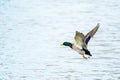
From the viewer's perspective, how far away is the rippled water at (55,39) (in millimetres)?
21109

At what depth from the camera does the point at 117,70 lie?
2094 cm

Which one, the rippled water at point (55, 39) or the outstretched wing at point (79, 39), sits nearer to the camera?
the outstretched wing at point (79, 39)

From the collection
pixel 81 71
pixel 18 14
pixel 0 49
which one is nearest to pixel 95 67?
pixel 81 71

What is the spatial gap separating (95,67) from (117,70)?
1.07 m

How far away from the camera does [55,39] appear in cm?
2819

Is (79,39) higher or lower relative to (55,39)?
higher

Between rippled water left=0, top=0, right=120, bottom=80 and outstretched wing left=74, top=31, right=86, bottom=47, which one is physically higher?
outstretched wing left=74, top=31, right=86, bottom=47

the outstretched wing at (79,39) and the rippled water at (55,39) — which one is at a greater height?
the outstretched wing at (79,39)

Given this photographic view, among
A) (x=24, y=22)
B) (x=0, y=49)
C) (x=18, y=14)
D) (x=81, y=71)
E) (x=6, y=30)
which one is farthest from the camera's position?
(x=18, y=14)

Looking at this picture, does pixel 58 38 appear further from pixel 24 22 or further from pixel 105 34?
pixel 24 22

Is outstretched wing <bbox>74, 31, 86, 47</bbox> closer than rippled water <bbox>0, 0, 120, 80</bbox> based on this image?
Yes

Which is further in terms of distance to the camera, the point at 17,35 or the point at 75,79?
the point at 17,35

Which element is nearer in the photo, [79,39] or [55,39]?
[79,39]

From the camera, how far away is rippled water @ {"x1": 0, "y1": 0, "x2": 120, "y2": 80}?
2111cm
